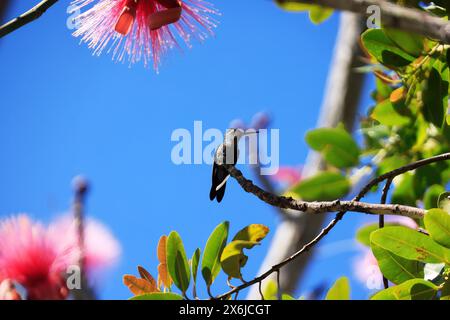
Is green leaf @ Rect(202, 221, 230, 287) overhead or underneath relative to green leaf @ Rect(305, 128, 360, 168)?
underneath

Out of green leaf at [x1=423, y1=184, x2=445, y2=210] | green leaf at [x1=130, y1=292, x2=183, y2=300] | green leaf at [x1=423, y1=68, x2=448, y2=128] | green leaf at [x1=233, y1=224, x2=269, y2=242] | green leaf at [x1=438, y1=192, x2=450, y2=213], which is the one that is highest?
green leaf at [x1=423, y1=68, x2=448, y2=128]

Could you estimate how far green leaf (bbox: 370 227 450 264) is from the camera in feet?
3.81

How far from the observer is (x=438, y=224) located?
1.11 meters

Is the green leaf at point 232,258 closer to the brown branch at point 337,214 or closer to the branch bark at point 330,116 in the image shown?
the brown branch at point 337,214

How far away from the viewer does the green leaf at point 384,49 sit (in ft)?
4.58

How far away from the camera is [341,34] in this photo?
423cm

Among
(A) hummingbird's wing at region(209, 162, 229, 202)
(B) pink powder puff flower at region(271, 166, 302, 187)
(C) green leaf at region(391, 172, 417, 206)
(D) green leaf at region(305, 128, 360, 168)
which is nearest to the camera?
A: (A) hummingbird's wing at region(209, 162, 229, 202)

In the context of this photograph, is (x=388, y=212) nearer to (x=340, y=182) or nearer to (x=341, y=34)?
(x=340, y=182)

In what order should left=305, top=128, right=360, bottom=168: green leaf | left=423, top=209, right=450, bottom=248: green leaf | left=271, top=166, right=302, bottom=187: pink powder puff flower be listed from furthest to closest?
left=271, top=166, right=302, bottom=187: pink powder puff flower < left=305, top=128, right=360, bottom=168: green leaf < left=423, top=209, right=450, bottom=248: green leaf

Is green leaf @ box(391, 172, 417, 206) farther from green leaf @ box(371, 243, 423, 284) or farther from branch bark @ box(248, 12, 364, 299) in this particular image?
branch bark @ box(248, 12, 364, 299)

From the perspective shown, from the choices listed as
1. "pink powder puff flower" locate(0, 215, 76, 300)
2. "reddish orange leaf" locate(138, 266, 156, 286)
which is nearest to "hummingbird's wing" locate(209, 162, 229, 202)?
"reddish orange leaf" locate(138, 266, 156, 286)

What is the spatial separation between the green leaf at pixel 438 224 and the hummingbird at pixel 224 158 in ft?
1.45

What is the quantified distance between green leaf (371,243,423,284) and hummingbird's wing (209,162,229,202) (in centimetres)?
38
